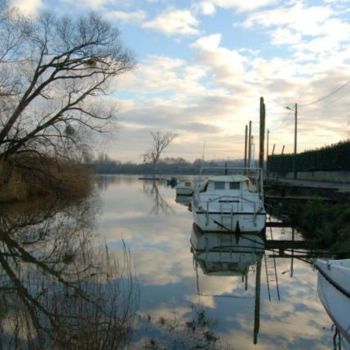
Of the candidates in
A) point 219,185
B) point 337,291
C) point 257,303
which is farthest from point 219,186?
point 337,291

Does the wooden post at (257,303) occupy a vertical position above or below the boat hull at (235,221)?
below

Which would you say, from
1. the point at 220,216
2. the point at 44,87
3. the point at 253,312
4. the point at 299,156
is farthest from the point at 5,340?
the point at 299,156

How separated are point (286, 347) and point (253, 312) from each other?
1975 millimetres

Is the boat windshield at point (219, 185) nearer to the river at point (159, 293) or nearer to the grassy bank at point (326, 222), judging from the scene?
the grassy bank at point (326, 222)

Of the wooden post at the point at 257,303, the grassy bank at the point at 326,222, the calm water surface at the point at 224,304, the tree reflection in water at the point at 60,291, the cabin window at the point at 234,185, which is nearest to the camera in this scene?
the tree reflection in water at the point at 60,291

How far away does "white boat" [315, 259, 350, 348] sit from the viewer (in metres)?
7.91

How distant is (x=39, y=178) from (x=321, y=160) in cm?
2541

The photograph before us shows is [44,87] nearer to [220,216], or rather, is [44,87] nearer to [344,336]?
[220,216]

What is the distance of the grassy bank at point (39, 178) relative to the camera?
3272 centimetres

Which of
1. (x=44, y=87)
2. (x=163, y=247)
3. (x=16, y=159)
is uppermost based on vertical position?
(x=44, y=87)

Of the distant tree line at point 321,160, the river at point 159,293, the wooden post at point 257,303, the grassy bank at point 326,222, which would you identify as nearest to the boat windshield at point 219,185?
the grassy bank at point 326,222

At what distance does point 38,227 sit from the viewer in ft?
71.5

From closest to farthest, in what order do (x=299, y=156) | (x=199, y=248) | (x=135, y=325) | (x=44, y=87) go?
(x=135, y=325) < (x=199, y=248) < (x=44, y=87) < (x=299, y=156)

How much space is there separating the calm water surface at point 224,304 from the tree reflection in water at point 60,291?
48cm
